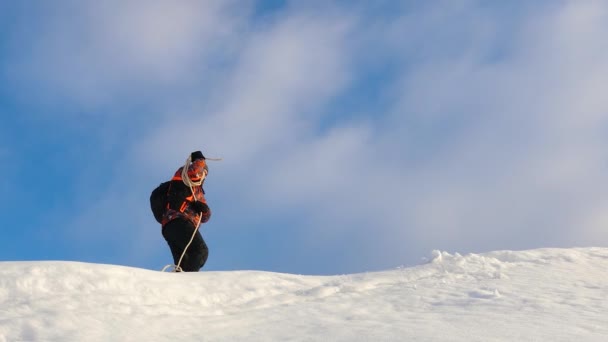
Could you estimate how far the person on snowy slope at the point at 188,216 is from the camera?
7820mm

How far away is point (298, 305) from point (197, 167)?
12.6 feet


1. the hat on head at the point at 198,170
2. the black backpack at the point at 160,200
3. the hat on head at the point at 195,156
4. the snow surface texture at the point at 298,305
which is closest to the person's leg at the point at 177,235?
the black backpack at the point at 160,200

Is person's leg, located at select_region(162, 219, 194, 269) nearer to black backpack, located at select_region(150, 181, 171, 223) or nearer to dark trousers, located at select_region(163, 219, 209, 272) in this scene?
dark trousers, located at select_region(163, 219, 209, 272)

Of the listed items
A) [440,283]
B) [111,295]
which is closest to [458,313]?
[440,283]

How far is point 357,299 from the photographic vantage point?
4957 millimetres

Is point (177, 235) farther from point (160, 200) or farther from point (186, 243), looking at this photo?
point (160, 200)

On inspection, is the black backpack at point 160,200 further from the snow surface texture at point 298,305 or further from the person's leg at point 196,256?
the snow surface texture at point 298,305

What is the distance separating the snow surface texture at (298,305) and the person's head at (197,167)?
2.84 m

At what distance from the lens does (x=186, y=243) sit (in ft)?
25.6

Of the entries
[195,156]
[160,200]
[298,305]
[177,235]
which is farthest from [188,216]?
[298,305]

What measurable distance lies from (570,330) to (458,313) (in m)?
0.79

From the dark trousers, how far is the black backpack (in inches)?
11.9

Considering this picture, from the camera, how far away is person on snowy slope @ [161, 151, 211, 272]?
782cm

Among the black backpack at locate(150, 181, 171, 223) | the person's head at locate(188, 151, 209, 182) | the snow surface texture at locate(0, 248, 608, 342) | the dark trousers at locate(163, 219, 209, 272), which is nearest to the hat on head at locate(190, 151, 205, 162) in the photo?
the person's head at locate(188, 151, 209, 182)
